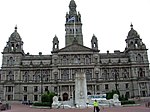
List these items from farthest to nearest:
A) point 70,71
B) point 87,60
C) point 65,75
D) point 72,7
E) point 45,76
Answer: point 72,7 < point 45,76 < point 87,60 < point 65,75 < point 70,71

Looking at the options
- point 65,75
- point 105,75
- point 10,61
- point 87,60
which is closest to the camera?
point 65,75

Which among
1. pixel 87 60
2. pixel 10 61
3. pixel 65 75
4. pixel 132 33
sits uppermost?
pixel 132 33

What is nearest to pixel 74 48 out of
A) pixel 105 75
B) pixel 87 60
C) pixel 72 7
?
pixel 87 60

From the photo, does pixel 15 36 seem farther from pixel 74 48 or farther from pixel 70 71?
pixel 70 71

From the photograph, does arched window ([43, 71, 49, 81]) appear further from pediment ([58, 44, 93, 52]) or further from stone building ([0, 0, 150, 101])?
pediment ([58, 44, 93, 52])

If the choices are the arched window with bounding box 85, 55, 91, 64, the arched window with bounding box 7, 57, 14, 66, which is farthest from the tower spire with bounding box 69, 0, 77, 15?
the arched window with bounding box 7, 57, 14, 66

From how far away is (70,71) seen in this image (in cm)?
7794

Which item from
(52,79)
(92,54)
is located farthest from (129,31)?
(52,79)

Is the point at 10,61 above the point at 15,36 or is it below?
below

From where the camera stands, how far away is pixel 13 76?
7856 centimetres

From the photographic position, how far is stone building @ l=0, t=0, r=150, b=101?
76938 mm

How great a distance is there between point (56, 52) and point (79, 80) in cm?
3924

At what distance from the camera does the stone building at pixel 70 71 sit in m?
76.9

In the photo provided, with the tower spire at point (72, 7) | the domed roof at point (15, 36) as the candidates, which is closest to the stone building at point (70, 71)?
the domed roof at point (15, 36)
